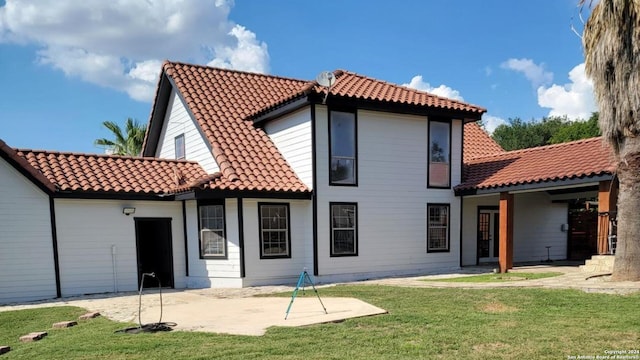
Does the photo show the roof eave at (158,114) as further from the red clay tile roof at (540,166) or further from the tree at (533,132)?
the tree at (533,132)

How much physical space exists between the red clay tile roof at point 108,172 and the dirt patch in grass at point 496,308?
8016 mm

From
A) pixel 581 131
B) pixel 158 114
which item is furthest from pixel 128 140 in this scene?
pixel 581 131

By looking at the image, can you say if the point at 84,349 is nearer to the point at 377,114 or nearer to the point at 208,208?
the point at 208,208

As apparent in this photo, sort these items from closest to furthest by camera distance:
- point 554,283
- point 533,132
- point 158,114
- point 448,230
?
point 554,283, point 448,230, point 158,114, point 533,132

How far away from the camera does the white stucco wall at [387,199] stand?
12.7 m

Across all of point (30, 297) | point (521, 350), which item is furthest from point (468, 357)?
point (30, 297)

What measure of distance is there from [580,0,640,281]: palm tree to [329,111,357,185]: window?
19.9ft

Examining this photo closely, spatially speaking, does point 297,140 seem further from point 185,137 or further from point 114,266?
point 114,266

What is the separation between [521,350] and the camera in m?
5.29

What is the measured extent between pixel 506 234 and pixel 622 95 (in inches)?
207

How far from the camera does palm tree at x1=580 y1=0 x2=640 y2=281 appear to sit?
884 cm

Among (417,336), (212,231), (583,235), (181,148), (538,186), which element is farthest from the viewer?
(583,235)

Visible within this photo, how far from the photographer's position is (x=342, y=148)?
1297cm

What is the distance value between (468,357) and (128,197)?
9917mm
